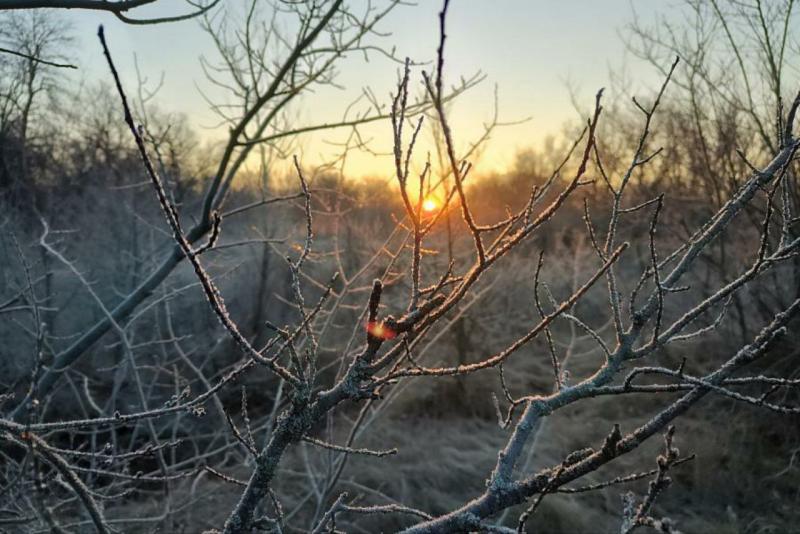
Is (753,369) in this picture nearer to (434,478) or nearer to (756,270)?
(434,478)

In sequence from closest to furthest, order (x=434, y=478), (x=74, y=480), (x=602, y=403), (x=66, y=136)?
(x=74, y=480), (x=434, y=478), (x=602, y=403), (x=66, y=136)

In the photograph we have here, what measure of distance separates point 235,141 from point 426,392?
7.86 meters

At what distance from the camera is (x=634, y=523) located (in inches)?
54.6

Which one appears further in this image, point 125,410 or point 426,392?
point 426,392

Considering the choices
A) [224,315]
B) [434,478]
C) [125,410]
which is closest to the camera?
[224,315]

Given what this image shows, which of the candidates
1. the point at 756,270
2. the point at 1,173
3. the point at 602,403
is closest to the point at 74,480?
the point at 756,270

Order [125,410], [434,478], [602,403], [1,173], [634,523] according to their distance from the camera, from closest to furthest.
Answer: [634,523]
[434,478]
[125,410]
[602,403]
[1,173]

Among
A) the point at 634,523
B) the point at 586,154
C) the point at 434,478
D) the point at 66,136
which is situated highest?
the point at 66,136

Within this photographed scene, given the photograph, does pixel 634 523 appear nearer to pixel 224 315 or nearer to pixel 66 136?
pixel 224 315

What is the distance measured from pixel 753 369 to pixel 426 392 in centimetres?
494

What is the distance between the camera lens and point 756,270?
1.44 metres

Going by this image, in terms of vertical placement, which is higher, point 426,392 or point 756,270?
point 756,270

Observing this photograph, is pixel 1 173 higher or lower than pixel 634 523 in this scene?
higher

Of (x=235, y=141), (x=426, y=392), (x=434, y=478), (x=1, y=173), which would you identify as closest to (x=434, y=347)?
(x=426, y=392)
